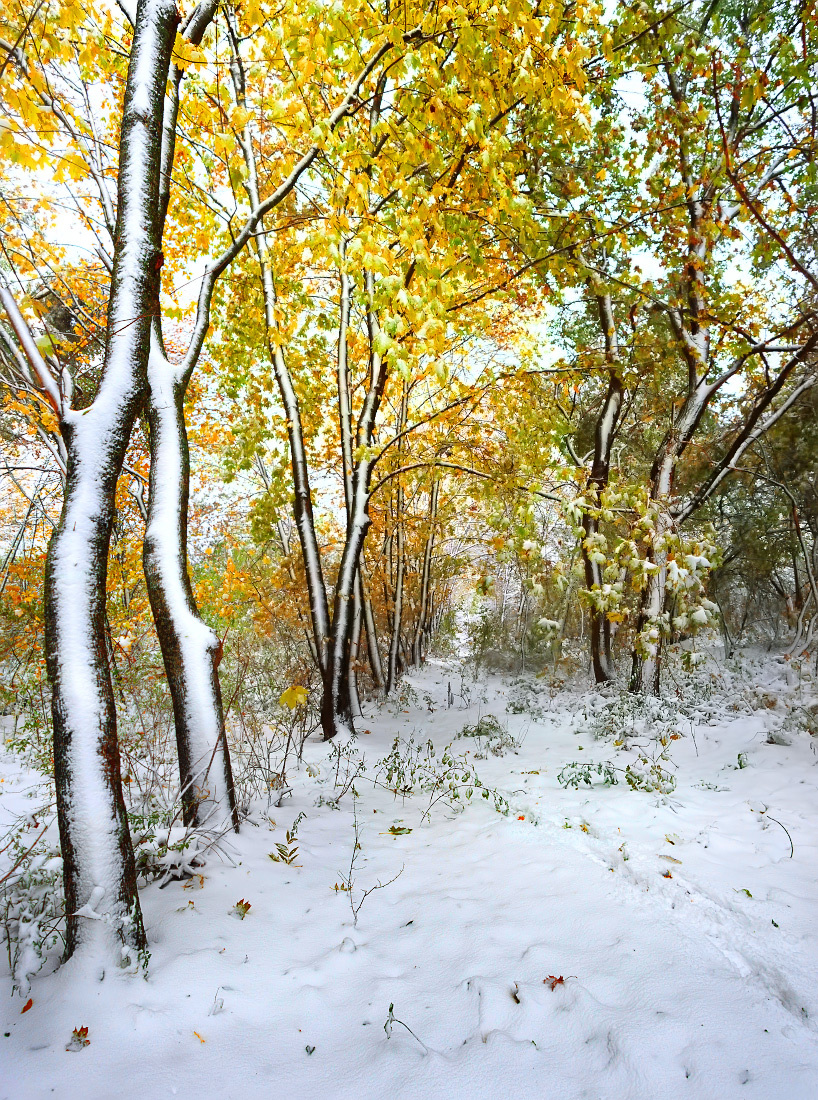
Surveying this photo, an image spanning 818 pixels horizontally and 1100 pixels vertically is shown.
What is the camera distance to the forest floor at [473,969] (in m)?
1.52

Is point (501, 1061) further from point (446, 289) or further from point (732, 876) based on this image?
point (446, 289)

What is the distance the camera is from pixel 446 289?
10.3ft

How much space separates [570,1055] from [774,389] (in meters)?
5.97

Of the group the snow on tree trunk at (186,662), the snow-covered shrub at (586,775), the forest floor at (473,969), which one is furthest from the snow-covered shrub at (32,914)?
the snow-covered shrub at (586,775)

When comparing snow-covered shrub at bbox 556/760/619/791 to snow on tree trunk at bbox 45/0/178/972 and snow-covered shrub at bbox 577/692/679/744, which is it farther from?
snow on tree trunk at bbox 45/0/178/972

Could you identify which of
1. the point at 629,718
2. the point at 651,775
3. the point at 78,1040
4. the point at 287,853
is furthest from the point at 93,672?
the point at 629,718

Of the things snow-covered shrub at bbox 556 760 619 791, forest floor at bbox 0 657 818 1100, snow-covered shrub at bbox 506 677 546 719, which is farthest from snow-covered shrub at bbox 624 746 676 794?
snow-covered shrub at bbox 506 677 546 719

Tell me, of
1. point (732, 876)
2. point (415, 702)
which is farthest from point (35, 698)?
point (732, 876)

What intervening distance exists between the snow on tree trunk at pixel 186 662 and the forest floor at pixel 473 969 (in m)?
0.32

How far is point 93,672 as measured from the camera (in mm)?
1853

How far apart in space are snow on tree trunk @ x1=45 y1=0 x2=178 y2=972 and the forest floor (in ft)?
0.60

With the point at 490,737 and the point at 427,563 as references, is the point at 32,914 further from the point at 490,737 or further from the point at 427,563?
the point at 427,563

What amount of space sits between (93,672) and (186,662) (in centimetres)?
98

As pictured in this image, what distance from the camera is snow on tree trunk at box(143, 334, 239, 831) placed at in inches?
111
